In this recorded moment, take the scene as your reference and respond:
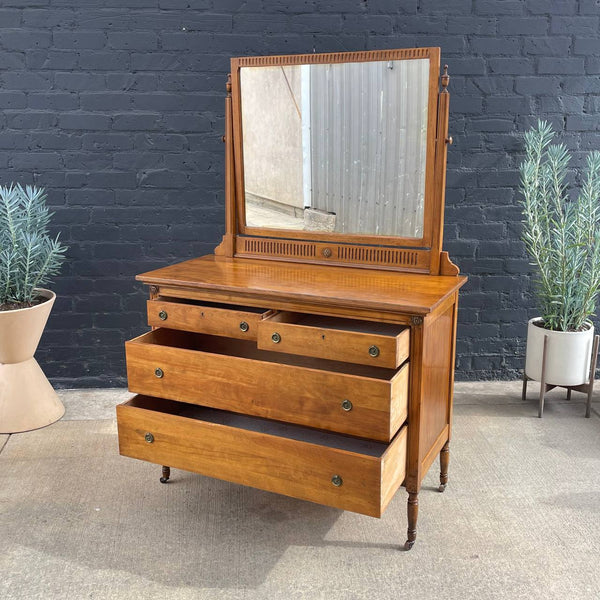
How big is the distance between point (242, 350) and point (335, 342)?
23.4 inches

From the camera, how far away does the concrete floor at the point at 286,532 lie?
5.95ft

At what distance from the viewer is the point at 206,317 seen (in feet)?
6.71

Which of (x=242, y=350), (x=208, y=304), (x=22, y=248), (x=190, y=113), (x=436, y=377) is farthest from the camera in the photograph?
(x=190, y=113)

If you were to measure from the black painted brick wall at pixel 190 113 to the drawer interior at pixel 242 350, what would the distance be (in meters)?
0.79

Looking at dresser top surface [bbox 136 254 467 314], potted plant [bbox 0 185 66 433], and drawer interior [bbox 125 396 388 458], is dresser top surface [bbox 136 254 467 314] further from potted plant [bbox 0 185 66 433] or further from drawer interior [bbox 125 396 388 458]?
potted plant [bbox 0 185 66 433]

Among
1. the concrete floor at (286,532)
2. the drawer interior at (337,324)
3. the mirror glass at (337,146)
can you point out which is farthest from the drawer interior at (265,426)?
the mirror glass at (337,146)

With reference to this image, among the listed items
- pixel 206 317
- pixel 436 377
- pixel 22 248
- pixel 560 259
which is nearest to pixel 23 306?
pixel 22 248

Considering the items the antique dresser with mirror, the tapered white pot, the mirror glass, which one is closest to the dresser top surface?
the antique dresser with mirror

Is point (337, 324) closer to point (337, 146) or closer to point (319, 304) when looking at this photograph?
point (319, 304)

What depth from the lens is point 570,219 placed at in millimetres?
2838

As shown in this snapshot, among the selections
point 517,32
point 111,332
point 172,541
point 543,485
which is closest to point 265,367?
point 172,541

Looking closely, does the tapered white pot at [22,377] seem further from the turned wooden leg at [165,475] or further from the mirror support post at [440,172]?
the mirror support post at [440,172]

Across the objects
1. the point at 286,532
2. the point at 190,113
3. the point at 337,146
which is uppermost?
the point at 190,113

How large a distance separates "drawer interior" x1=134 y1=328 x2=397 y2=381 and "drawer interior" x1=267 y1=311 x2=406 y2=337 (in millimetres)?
122
